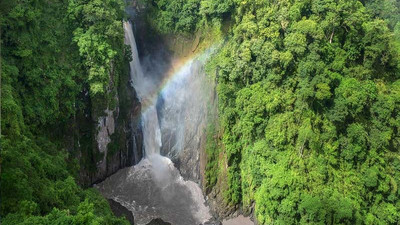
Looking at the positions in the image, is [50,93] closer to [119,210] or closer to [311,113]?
[119,210]

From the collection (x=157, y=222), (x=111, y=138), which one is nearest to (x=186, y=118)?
(x=111, y=138)

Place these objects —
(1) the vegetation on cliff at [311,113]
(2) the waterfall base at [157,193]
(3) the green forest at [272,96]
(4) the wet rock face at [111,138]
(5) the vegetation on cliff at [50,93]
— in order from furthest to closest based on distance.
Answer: (4) the wet rock face at [111,138] < (2) the waterfall base at [157,193] < (1) the vegetation on cliff at [311,113] < (3) the green forest at [272,96] < (5) the vegetation on cliff at [50,93]

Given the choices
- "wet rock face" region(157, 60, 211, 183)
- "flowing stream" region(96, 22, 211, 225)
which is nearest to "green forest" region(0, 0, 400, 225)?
"wet rock face" region(157, 60, 211, 183)

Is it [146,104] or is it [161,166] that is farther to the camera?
[146,104]

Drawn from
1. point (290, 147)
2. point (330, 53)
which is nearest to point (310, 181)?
point (290, 147)

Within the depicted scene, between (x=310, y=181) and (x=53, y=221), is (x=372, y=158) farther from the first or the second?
(x=53, y=221)

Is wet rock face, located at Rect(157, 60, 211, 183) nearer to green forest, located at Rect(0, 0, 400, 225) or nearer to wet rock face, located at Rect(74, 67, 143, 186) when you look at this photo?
green forest, located at Rect(0, 0, 400, 225)

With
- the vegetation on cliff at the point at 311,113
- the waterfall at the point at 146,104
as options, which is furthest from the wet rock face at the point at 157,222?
the waterfall at the point at 146,104

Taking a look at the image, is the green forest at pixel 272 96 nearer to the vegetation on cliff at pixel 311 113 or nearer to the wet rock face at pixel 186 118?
the vegetation on cliff at pixel 311 113
